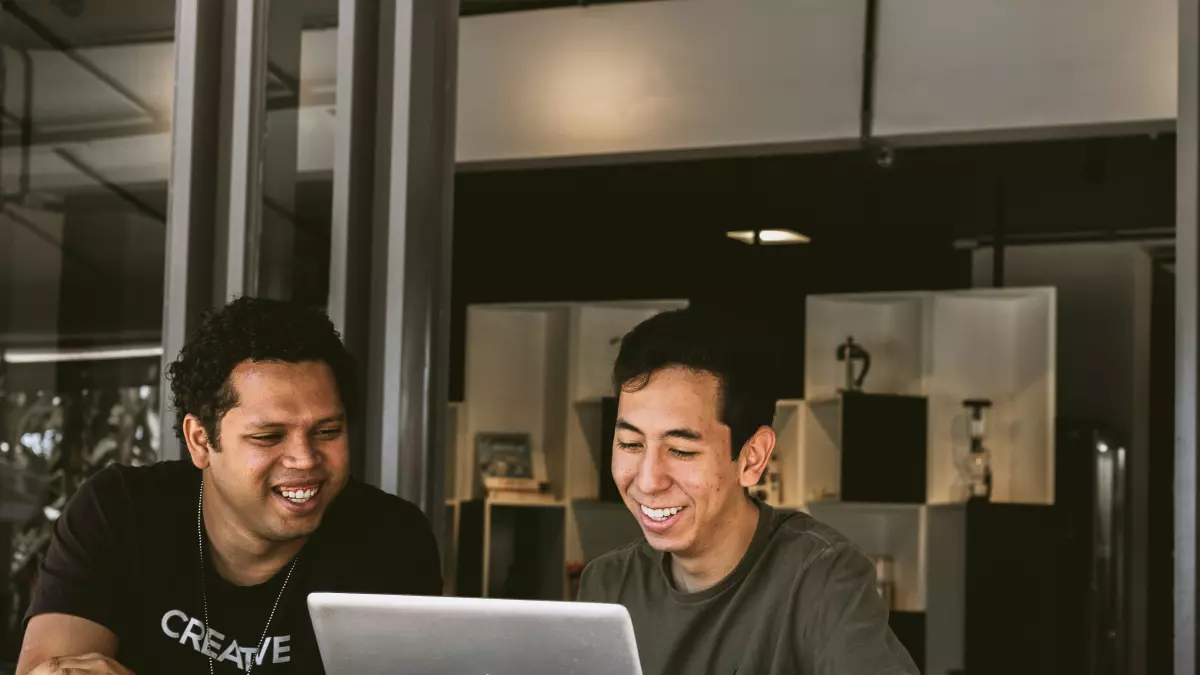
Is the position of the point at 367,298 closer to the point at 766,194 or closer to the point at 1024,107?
the point at 1024,107

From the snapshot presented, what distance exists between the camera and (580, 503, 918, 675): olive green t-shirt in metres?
1.75

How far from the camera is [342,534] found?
7.69ft

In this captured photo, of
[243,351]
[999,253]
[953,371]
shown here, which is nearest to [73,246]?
[243,351]

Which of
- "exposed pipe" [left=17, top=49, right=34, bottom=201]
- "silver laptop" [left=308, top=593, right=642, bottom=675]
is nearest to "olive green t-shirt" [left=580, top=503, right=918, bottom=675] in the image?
"silver laptop" [left=308, top=593, right=642, bottom=675]

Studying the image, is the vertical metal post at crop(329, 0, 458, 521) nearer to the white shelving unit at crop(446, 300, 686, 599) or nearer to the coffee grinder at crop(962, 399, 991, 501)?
the white shelving unit at crop(446, 300, 686, 599)

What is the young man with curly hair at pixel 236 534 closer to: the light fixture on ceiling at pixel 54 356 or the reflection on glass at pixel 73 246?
the reflection on glass at pixel 73 246

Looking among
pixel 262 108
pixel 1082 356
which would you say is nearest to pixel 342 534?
pixel 262 108

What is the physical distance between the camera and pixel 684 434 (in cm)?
191

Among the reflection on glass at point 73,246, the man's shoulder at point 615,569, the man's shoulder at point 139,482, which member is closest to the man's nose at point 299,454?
the man's shoulder at point 139,482

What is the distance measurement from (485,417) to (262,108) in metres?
4.46

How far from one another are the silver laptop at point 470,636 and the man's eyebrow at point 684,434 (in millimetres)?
497

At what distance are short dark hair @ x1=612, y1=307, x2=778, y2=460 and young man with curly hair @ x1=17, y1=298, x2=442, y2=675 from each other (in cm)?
58

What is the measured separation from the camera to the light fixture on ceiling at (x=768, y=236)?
7.77 meters

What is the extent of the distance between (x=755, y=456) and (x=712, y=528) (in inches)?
5.1
